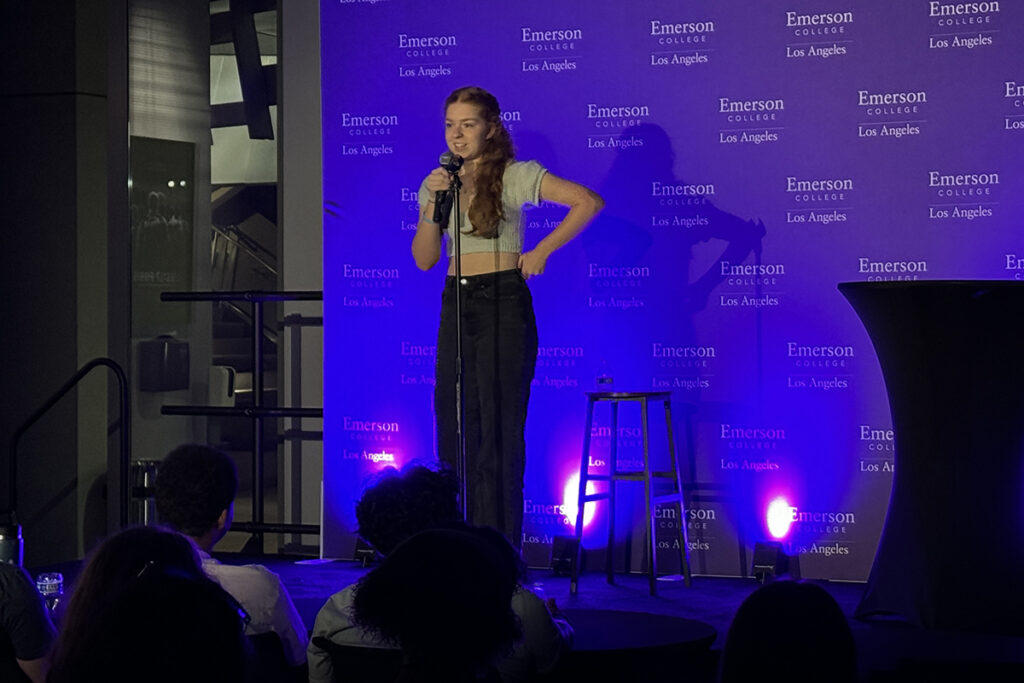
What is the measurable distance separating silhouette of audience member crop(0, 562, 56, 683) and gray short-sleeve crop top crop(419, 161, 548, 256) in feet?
7.77

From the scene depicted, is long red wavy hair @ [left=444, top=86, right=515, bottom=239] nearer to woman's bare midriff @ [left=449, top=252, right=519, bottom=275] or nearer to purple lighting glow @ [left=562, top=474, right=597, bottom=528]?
woman's bare midriff @ [left=449, top=252, right=519, bottom=275]

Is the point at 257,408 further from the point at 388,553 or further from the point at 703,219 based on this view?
the point at 388,553

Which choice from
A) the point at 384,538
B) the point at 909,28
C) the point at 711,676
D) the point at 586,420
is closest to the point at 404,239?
the point at 586,420

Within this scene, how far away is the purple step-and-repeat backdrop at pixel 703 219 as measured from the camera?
202 inches

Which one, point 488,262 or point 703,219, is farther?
point 703,219

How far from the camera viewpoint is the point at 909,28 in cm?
514

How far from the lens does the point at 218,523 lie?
2.92m

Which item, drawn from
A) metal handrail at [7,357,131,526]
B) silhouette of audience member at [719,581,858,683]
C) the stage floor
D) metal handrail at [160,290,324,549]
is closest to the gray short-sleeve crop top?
the stage floor

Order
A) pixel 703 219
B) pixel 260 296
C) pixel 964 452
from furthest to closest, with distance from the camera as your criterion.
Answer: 1. pixel 260 296
2. pixel 703 219
3. pixel 964 452

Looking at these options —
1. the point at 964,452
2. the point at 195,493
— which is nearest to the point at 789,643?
the point at 195,493

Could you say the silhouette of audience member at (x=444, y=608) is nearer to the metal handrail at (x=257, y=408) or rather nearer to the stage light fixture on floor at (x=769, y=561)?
the stage light fixture on floor at (x=769, y=561)

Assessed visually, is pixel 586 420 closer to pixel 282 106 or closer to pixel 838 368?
pixel 838 368

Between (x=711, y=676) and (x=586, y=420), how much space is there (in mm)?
A: 1708

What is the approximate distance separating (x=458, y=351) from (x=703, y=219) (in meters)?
1.40
